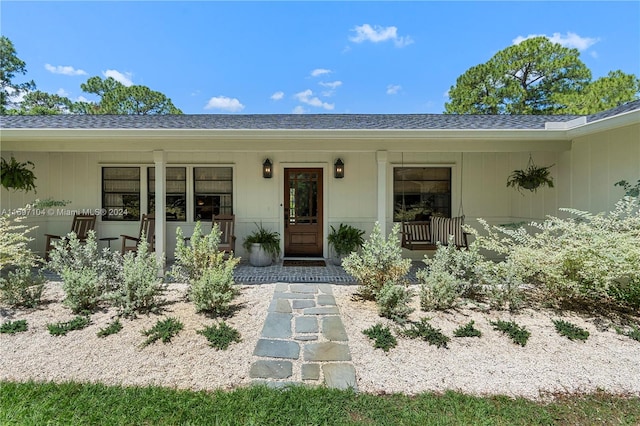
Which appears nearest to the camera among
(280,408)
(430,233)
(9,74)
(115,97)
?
(280,408)

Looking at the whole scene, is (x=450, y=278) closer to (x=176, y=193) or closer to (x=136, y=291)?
(x=136, y=291)

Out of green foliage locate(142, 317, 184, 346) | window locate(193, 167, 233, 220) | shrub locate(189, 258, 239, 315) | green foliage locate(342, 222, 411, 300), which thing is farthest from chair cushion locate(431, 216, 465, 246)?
green foliage locate(142, 317, 184, 346)

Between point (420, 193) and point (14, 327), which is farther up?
point (420, 193)

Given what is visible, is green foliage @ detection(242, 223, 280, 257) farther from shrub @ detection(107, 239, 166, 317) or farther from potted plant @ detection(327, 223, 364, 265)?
shrub @ detection(107, 239, 166, 317)

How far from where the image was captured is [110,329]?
3195 millimetres

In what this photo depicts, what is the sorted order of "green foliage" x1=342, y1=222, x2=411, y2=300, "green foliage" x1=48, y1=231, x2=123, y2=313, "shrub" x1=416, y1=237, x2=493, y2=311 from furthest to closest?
"green foliage" x1=342, y1=222, x2=411, y2=300 → "shrub" x1=416, y1=237, x2=493, y2=311 → "green foliage" x1=48, y1=231, x2=123, y2=313

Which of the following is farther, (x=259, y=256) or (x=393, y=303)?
(x=259, y=256)

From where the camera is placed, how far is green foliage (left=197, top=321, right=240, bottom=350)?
2.98 metres

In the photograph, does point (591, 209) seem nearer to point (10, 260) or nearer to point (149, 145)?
point (149, 145)

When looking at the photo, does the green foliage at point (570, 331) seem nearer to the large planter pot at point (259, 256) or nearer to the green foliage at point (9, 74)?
the large planter pot at point (259, 256)

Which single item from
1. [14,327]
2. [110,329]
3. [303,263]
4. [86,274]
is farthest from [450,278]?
[14,327]

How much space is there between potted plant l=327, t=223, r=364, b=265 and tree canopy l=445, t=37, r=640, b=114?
14.9 meters

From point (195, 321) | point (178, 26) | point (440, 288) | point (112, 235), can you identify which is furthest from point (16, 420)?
point (178, 26)

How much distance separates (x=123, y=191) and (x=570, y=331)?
7672mm
